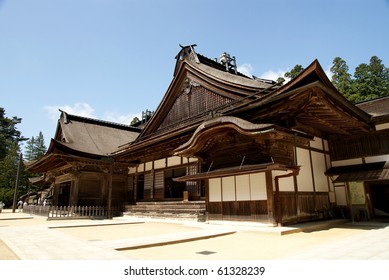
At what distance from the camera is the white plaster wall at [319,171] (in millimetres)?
12148

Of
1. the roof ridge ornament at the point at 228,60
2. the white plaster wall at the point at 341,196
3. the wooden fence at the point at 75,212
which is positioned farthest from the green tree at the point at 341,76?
the wooden fence at the point at 75,212

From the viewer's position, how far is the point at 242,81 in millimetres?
13859

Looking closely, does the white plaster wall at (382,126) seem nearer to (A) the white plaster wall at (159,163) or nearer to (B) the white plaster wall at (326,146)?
(B) the white plaster wall at (326,146)

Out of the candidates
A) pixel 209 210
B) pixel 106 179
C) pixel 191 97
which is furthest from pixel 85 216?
pixel 191 97

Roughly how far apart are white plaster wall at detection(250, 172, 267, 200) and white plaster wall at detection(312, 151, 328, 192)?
3.42m

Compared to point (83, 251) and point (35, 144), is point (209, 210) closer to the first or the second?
point (83, 251)

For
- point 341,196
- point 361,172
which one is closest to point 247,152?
point 361,172

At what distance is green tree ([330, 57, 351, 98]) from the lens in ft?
114

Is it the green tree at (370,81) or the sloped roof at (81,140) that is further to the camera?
the green tree at (370,81)

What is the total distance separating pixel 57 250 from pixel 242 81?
11.2m

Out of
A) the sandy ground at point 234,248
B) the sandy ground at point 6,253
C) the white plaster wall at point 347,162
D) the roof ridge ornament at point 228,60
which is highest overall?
the roof ridge ornament at point 228,60

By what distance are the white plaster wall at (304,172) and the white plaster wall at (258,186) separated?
1937mm

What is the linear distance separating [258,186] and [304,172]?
2.60 meters

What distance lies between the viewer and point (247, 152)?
10.6m
